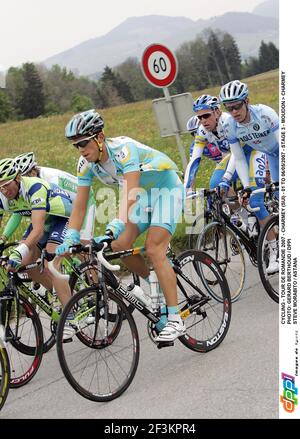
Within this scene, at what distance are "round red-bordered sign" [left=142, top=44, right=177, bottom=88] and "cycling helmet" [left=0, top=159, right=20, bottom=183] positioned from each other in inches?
205

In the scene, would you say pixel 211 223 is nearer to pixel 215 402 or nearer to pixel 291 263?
pixel 291 263

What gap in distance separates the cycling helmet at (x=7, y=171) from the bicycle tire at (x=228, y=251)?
2.36 metres

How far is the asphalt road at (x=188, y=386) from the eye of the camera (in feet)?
16.3

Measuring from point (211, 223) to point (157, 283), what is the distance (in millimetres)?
2100

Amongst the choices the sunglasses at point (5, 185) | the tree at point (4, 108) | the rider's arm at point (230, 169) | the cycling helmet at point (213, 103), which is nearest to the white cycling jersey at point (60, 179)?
the sunglasses at point (5, 185)

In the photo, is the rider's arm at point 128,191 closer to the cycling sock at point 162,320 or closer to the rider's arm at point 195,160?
the cycling sock at point 162,320

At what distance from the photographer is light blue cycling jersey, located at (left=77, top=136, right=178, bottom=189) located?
5773mm

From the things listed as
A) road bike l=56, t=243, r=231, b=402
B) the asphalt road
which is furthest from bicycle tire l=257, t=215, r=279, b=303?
road bike l=56, t=243, r=231, b=402

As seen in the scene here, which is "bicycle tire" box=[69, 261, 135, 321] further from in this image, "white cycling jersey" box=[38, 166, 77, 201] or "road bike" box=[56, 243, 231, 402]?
"white cycling jersey" box=[38, 166, 77, 201]

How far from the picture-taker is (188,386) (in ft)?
18.1

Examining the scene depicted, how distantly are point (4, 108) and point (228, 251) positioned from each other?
272ft

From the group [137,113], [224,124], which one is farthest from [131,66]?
[224,124]

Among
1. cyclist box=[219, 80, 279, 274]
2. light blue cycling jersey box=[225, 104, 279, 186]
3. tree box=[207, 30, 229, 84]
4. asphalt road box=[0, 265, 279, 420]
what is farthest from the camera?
tree box=[207, 30, 229, 84]

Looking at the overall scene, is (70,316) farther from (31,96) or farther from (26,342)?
(31,96)
